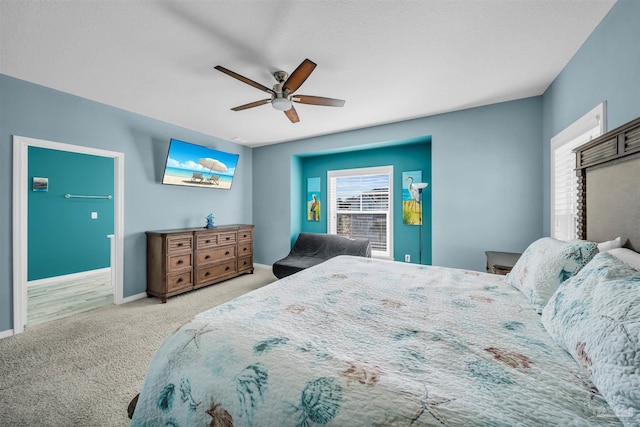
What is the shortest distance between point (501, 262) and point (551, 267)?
1558 mm

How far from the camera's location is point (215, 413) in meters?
0.81

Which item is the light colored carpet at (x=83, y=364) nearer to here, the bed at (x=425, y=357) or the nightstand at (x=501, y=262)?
the bed at (x=425, y=357)

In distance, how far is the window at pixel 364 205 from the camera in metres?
4.57

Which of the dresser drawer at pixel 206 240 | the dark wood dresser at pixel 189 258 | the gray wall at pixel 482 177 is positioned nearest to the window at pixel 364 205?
the gray wall at pixel 482 177

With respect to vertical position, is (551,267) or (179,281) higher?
(551,267)

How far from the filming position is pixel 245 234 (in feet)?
15.4

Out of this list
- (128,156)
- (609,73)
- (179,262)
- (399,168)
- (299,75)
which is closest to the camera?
(609,73)

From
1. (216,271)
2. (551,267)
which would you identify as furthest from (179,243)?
(551,267)

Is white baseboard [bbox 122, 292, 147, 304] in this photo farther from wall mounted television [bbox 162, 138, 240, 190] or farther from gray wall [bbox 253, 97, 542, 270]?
gray wall [bbox 253, 97, 542, 270]

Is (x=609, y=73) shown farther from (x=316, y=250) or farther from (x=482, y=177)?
(x=316, y=250)

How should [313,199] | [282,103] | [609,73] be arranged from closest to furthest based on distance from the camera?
[609,73] → [282,103] → [313,199]

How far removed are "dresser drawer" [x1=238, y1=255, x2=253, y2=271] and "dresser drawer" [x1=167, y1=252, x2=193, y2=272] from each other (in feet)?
3.23

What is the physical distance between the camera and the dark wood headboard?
1279 millimetres

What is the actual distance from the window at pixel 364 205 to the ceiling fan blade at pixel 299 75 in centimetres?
269
